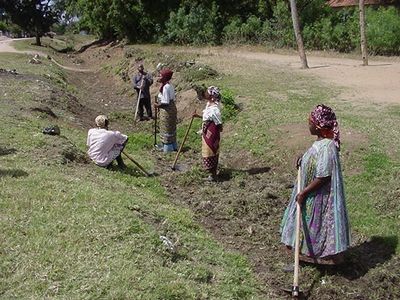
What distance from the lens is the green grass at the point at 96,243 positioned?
17.3 ft

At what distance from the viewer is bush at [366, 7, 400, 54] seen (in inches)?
1051

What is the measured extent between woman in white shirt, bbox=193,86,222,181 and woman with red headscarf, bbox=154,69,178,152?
1919 mm

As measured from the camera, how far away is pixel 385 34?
87.4ft

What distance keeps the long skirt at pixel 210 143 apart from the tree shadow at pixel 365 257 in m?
3.53

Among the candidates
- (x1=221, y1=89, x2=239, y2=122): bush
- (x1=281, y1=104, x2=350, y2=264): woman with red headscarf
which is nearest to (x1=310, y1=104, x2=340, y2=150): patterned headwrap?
(x1=281, y1=104, x2=350, y2=264): woman with red headscarf

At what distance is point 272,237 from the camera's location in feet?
25.7

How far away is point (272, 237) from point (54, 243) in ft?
10.5

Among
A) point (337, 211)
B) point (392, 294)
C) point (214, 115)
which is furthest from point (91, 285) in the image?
point (214, 115)

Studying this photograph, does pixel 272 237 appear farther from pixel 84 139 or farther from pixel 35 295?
pixel 84 139

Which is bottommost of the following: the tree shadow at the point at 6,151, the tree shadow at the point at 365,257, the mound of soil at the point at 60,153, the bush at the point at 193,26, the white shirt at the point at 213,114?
the tree shadow at the point at 365,257

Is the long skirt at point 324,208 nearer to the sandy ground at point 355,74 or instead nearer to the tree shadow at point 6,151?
the tree shadow at point 6,151

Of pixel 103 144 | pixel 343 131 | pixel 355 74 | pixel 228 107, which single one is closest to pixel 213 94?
pixel 103 144

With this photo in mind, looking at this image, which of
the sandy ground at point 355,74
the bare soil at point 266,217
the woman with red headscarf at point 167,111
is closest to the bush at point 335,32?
the sandy ground at point 355,74

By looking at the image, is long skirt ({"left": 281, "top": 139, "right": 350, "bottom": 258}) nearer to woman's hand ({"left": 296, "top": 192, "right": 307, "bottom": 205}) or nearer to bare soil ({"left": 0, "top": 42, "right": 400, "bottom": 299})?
woman's hand ({"left": 296, "top": 192, "right": 307, "bottom": 205})
